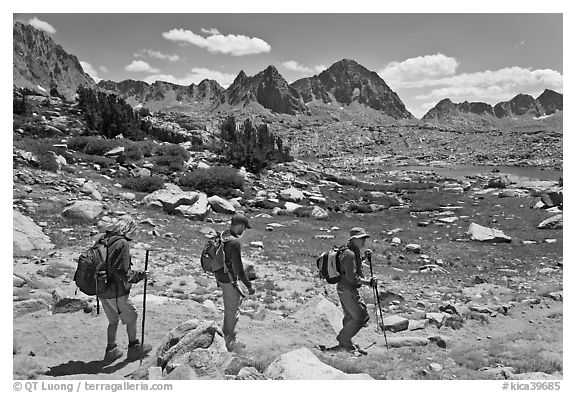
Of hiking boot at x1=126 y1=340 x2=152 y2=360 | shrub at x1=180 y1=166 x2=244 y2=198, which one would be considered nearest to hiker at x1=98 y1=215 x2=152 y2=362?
hiking boot at x1=126 y1=340 x2=152 y2=360

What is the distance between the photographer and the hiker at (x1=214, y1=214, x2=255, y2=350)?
20.4 feet

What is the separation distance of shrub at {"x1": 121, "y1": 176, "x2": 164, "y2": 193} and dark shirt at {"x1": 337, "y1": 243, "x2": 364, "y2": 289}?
1946 centimetres

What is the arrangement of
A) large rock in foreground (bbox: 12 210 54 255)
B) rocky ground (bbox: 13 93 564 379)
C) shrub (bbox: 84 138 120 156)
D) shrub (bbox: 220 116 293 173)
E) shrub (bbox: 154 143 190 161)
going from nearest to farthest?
rocky ground (bbox: 13 93 564 379) → large rock in foreground (bbox: 12 210 54 255) → shrub (bbox: 84 138 120 156) → shrub (bbox: 154 143 190 161) → shrub (bbox: 220 116 293 173)

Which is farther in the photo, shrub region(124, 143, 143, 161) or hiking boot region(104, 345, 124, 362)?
shrub region(124, 143, 143, 161)

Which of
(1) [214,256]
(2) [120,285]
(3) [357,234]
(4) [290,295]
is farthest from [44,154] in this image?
(3) [357,234]

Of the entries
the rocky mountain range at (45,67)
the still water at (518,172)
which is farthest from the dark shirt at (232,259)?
the rocky mountain range at (45,67)

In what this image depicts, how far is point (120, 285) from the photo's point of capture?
581 centimetres

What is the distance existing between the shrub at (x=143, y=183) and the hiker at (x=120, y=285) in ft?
60.7

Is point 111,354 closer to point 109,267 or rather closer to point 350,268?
point 109,267

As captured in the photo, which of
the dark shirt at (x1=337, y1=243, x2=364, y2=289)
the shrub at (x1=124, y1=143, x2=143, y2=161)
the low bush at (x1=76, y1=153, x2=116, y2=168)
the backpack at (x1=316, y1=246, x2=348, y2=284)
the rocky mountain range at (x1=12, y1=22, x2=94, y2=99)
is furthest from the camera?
the rocky mountain range at (x1=12, y1=22, x2=94, y2=99)

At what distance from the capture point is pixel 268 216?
80.1 ft

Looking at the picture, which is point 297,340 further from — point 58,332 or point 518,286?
point 518,286

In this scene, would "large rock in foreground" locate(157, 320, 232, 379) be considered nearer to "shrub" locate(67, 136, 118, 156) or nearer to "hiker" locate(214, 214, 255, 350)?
"hiker" locate(214, 214, 255, 350)

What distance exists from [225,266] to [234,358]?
54.9 inches
